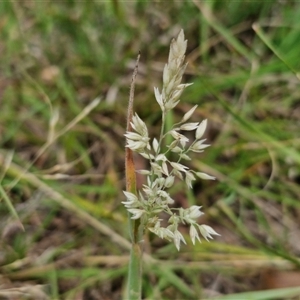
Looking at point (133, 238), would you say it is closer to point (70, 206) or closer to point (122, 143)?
point (70, 206)

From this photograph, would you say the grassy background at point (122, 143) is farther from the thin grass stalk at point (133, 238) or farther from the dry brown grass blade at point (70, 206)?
the thin grass stalk at point (133, 238)

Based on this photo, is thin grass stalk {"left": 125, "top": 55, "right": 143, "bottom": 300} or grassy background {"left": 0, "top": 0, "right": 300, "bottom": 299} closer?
thin grass stalk {"left": 125, "top": 55, "right": 143, "bottom": 300}

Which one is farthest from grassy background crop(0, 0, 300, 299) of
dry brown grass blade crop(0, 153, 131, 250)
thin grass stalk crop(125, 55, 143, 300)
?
thin grass stalk crop(125, 55, 143, 300)

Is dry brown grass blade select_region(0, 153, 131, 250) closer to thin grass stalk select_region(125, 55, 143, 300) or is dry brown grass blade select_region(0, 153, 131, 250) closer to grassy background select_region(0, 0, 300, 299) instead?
grassy background select_region(0, 0, 300, 299)

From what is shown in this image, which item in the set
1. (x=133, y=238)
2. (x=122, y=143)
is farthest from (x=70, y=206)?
(x=133, y=238)

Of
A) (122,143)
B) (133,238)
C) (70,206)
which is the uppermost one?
(122,143)

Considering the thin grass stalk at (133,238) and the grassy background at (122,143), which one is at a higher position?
the grassy background at (122,143)

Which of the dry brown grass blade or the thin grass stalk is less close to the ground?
the dry brown grass blade

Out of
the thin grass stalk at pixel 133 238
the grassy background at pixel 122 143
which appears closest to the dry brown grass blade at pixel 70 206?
the grassy background at pixel 122 143
